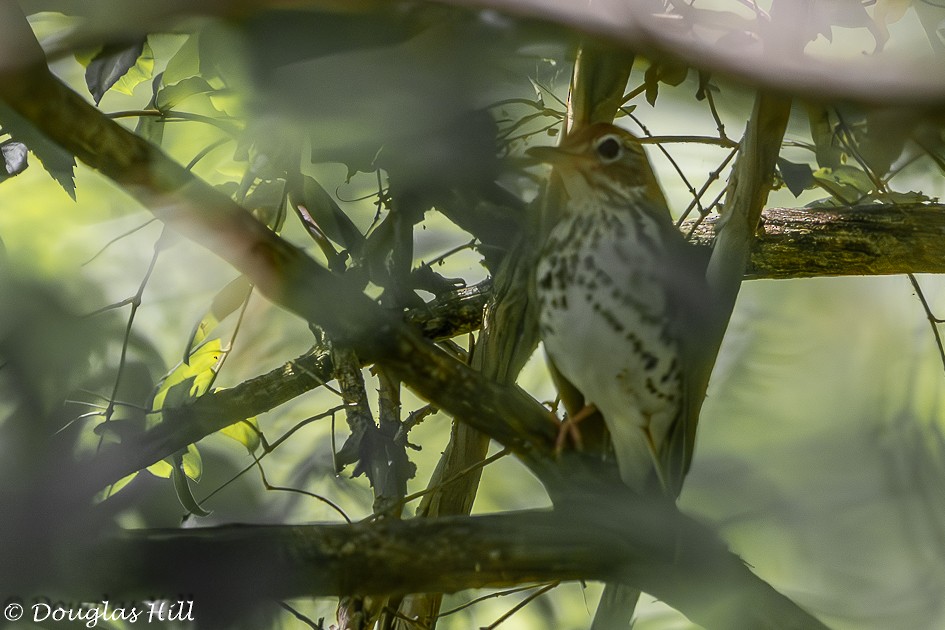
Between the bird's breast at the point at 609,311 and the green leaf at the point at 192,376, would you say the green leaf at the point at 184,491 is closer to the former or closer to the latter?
the green leaf at the point at 192,376

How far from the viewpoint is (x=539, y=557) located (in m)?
0.72

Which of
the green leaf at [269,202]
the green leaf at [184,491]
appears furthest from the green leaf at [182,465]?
the green leaf at [269,202]

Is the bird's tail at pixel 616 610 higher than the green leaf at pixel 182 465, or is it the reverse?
the green leaf at pixel 182 465

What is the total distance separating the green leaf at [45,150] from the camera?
752mm

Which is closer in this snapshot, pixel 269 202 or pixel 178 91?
pixel 178 91

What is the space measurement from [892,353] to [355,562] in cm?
57

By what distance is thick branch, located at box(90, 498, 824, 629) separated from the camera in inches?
25.8

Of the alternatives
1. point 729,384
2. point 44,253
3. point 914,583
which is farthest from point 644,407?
point 44,253

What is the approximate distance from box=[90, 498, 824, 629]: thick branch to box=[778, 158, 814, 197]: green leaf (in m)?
0.48

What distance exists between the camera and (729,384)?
851mm

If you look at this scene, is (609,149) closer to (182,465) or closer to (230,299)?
(230,299)

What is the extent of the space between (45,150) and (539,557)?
56 centimetres

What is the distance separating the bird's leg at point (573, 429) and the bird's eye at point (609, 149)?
0.29 m

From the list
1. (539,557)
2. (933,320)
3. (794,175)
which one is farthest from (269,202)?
(933,320)
